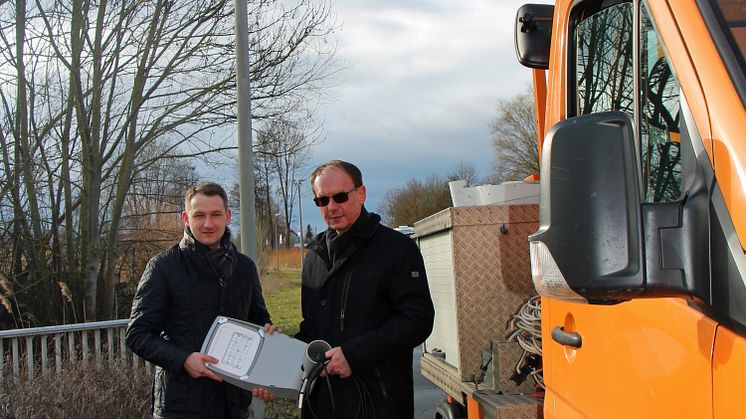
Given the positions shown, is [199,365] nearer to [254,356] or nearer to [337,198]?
[254,356]

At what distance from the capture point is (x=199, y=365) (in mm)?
3041

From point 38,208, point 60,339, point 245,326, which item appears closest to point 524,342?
point 245,326

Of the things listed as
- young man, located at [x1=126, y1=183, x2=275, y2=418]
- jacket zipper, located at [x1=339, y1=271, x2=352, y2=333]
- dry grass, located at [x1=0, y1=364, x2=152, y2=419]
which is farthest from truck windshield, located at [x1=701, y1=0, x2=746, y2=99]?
dry grass, located at [x1=0, y1=364, x2=152, y2=419]

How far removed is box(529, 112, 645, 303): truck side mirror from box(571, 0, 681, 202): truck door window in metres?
0.28

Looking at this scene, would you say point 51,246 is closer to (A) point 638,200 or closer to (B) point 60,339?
(B) point 60,339

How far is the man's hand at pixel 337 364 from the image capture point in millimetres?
2879

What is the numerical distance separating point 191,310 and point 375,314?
87 centimetres

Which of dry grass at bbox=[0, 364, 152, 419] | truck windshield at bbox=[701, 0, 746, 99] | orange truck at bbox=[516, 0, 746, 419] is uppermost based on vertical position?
truck windshield at bbox=[701, 0, 746, 99]

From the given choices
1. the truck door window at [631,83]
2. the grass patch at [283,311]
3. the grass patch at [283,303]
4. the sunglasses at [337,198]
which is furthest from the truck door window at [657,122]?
the grass patch at [283,303]

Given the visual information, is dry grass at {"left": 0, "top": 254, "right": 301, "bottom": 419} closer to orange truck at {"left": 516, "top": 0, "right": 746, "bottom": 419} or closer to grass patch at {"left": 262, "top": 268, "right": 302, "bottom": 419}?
grass patch at {"left": 262, "top": 268, "right": 302, "bottom": 419}

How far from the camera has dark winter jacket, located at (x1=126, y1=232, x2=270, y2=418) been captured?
3.16 m

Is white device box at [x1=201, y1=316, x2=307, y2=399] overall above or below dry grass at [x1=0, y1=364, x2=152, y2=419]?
above

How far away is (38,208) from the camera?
27.9 ft

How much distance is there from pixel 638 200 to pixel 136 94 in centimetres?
900
